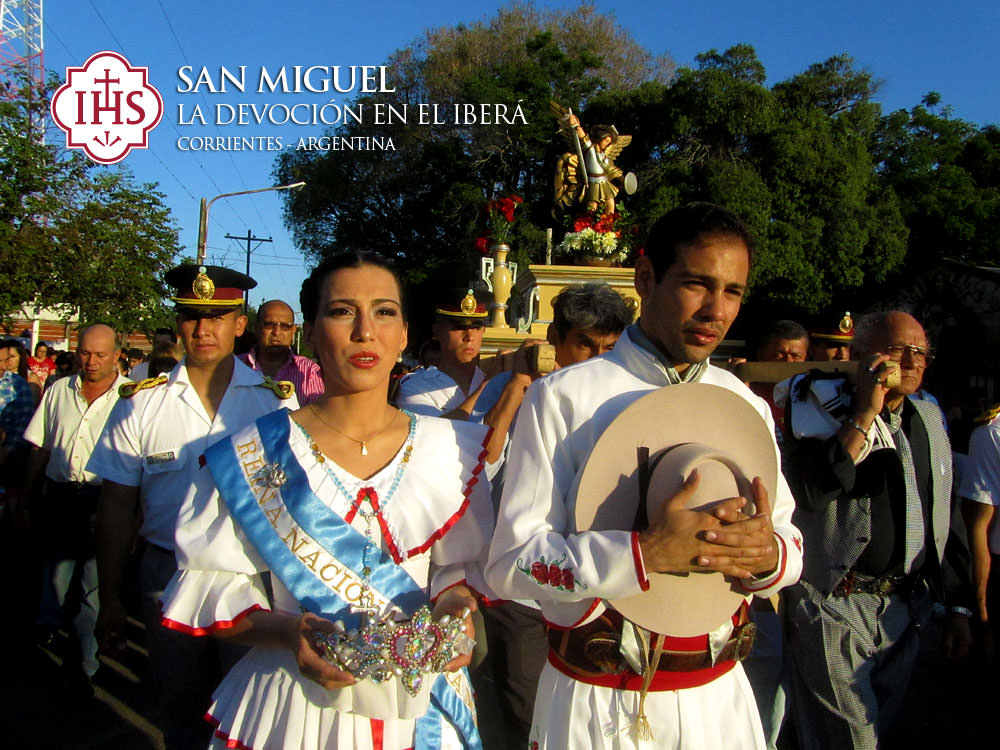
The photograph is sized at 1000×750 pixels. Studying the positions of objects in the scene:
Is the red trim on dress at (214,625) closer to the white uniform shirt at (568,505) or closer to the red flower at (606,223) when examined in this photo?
the white uniform shirt at (568,505)

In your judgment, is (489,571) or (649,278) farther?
(649,278)

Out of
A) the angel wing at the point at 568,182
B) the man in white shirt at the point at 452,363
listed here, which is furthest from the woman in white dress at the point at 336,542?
the angel wing at the point at 568,182

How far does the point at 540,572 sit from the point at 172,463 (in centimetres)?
205

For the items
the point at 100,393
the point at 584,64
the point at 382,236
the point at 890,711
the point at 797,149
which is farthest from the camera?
the point at 382,236

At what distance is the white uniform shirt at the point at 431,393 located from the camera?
4.52 meters

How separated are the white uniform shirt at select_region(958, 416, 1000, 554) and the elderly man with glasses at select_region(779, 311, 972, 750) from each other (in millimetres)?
917

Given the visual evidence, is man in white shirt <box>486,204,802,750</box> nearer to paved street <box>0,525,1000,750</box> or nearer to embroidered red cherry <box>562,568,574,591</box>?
embroidered red cherry <box>562,568,574,591</box>

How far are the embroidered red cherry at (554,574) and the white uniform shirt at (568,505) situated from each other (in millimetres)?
10

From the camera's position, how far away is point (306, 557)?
1.92m

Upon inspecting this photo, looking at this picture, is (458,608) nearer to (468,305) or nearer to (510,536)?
(510,536)

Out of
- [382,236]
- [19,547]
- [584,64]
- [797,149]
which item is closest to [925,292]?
[797,149]

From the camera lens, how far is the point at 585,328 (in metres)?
3.43

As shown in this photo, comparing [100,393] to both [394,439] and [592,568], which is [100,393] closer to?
[394,439]

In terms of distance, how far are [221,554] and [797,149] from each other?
2459 cm
